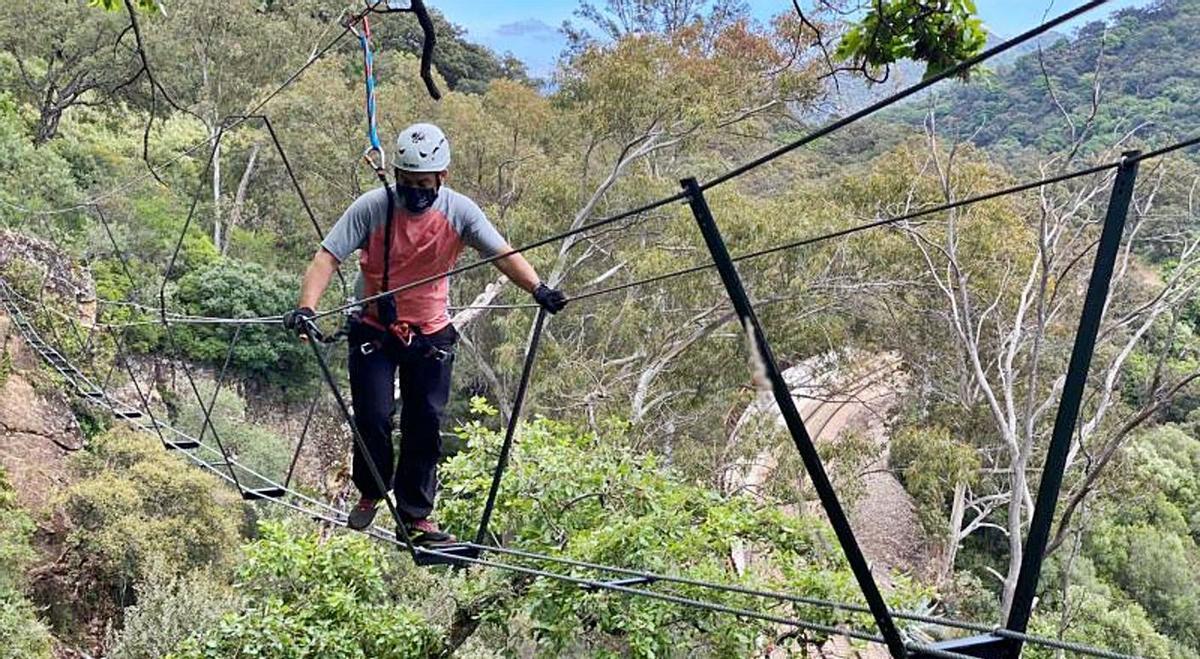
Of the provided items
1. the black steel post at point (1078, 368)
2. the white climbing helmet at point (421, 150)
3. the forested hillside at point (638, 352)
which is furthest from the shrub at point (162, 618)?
the black steel post at point (1078, 368)

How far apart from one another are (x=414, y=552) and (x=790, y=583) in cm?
273

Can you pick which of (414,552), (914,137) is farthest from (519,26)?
(414,552)

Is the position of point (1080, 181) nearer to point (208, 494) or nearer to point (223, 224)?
point (208, 494)

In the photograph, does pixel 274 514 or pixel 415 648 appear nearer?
pixel 415 648

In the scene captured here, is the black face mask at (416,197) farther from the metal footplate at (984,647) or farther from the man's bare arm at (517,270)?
the metal footplate at (984,647)

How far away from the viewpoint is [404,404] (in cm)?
282

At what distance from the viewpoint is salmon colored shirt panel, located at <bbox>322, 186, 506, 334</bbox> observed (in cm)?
261

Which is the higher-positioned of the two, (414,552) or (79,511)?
(414,552)

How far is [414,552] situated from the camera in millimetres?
2688

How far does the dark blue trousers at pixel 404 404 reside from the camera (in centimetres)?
270

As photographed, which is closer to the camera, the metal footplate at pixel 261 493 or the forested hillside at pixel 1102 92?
the metal footplate at pixel 261 493

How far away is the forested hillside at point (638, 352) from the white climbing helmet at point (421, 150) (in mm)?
2607

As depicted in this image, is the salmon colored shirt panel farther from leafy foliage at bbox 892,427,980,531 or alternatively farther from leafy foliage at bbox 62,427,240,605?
leafy foliage at bbox 892,427,980,531

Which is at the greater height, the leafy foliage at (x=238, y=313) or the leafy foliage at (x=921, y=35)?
the leafy foliage at (x=921, y=35)
